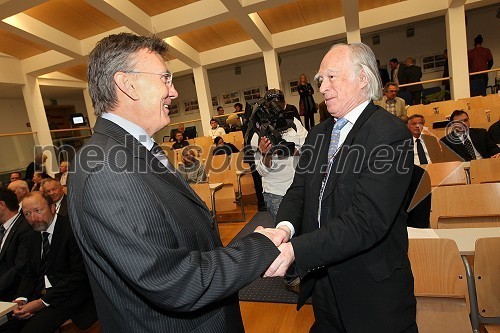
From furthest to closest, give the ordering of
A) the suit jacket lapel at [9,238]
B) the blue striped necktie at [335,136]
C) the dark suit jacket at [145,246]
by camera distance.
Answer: the suit jacket lapel at [9,238] → the blue striped necktie at [335,136] → the dark suit jacket at [145,246]

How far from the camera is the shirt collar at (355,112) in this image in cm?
128

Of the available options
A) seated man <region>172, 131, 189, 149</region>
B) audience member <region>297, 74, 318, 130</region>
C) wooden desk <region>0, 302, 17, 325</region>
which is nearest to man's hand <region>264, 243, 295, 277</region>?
wooden desk <region>0, 302, 17, 325</region>

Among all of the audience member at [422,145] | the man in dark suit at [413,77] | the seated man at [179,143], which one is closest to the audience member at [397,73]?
the man in dark suit at [413,77]

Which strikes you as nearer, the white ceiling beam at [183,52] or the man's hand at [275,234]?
the man's hand at [275,234]

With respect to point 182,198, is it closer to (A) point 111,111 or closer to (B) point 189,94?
(A) point 111,111

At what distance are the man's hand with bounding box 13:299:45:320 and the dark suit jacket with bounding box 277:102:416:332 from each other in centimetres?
221

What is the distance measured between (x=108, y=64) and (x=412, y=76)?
957cm

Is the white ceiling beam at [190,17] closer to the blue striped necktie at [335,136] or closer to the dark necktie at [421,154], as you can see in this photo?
the dark necktie at [421,154]

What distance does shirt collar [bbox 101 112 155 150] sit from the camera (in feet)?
3.18

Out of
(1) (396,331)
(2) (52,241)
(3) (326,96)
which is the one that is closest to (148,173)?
(3) (326,96)

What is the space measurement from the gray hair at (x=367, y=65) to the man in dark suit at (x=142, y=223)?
2.39 ft

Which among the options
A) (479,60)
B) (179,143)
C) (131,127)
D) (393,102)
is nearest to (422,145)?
(393,102)

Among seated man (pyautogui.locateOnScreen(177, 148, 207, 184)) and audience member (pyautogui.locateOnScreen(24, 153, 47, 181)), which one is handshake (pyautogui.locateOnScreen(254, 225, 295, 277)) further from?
audience member (pyautogui.locateOnScreen(24, 153, 47, 181))

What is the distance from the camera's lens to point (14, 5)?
5.41 m
